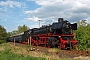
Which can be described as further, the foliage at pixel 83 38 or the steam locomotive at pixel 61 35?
the foliage at pixel 83 38

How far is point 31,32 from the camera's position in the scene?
3628cm

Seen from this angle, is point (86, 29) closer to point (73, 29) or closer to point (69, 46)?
point (73, 29)

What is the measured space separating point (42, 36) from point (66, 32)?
4825 millimetres

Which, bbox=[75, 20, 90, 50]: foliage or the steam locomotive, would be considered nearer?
the steam locomotive

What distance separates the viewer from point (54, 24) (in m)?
26.9

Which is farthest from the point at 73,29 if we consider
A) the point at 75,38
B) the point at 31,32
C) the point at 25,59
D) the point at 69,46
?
the point at 25,59

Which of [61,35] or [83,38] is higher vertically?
[61,35]

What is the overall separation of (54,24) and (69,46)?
406 centimetres

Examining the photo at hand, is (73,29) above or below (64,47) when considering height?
above

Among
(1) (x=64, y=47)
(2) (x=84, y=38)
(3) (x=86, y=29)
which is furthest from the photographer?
(3) (x=86, y=29)

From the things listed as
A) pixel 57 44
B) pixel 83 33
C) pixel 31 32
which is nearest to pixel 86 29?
pixel 83 33

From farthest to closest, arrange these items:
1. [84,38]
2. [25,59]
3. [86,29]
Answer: [86,29]
[84,38]
[25,59]

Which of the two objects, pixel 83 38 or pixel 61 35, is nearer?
pixel 61 35

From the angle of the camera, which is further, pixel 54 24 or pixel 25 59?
pixel 54 24
